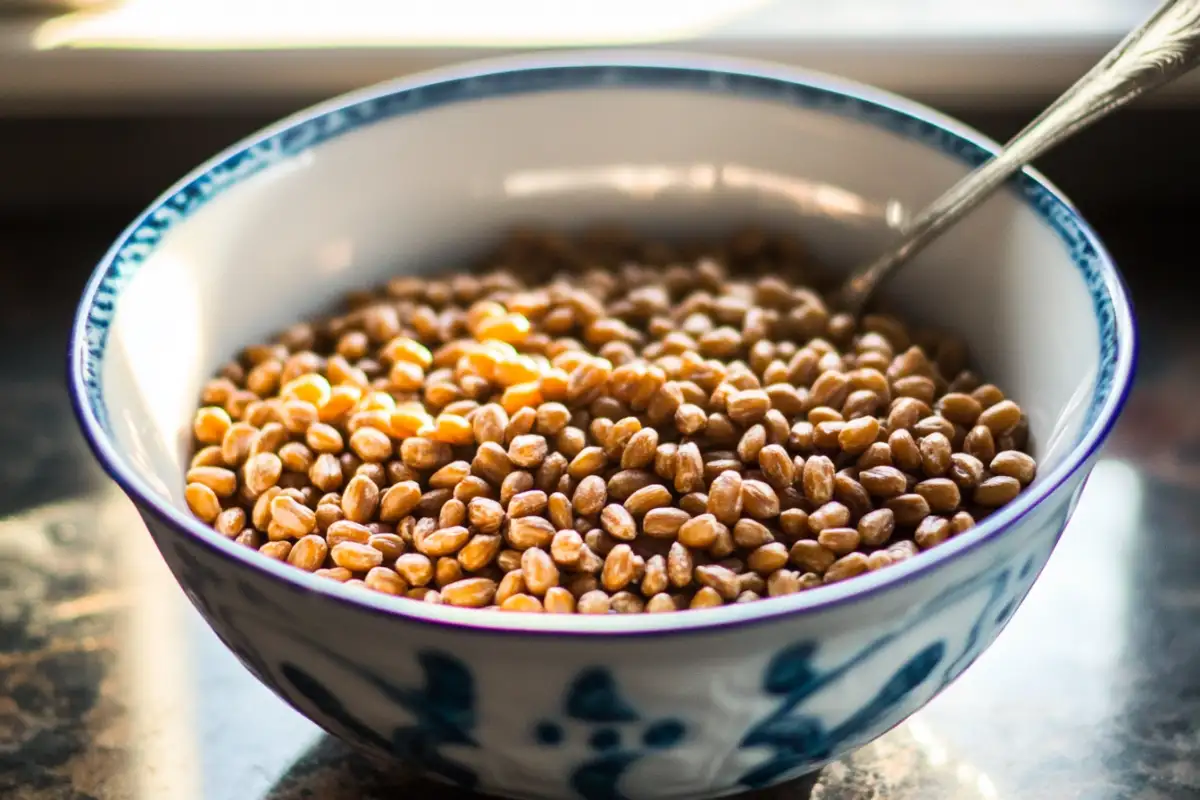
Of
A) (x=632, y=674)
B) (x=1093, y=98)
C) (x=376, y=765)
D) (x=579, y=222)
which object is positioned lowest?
(x=376, y=765)

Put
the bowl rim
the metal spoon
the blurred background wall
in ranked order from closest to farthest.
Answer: the bowl rim → the metal spoon → the blurred background wall

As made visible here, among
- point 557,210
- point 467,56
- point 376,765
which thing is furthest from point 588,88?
point 376,765

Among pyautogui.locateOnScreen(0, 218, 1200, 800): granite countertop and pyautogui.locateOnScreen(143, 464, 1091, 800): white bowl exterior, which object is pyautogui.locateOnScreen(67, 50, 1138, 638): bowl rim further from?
pyautogui.locateOnScreen(0, 218, 1200, 800): granite countertop

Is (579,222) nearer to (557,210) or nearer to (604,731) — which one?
(557,210)

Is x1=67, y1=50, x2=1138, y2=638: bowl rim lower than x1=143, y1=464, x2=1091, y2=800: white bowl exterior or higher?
higher

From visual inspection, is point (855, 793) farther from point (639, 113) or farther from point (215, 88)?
point (215, 88)

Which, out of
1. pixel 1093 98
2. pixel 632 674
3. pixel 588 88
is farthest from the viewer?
pixel 588 88

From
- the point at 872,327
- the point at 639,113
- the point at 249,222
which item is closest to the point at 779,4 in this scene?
the point at 639,113

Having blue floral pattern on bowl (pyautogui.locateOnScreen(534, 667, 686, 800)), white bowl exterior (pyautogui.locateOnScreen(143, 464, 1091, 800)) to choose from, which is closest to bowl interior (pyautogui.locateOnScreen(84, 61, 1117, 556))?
white bowl exterior (pyautogui.locateOnScreen(143, 464, 1091, 800))
